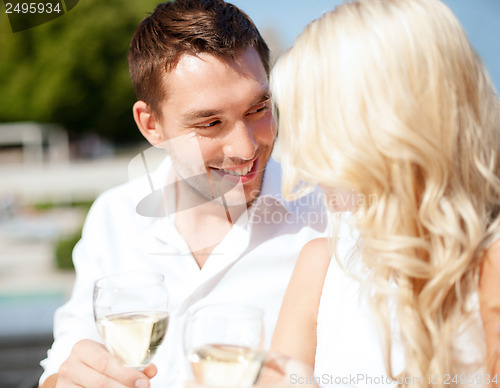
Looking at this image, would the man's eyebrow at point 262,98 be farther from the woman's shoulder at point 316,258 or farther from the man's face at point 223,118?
the woman's shoulder at point 316,258

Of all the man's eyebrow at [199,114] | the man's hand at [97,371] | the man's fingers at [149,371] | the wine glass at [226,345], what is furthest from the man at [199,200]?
the wine glass at [226,345]

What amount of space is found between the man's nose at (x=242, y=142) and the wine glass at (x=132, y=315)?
68cm

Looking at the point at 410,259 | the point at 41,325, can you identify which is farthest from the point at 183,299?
the point at 41,325

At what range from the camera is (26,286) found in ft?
31.0

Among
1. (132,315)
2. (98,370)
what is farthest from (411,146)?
(98,370)

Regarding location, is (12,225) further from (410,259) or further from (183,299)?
(410,259)

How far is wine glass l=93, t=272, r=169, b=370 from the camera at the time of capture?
138 cm

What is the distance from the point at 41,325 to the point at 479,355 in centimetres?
543

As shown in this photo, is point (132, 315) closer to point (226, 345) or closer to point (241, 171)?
point (226, 345)

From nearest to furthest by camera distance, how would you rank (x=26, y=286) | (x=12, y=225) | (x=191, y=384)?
(x=191, y=384)
(x=26, y=286)
(x=12, y=225)

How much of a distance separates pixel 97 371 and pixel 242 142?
2.78 feet

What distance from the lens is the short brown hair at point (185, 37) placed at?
2.04 meters

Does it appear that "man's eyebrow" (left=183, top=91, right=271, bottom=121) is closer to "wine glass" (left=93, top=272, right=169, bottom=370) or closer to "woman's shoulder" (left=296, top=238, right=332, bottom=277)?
"woman's shoulder" (left=296, top=238, right=332, bottom=277)

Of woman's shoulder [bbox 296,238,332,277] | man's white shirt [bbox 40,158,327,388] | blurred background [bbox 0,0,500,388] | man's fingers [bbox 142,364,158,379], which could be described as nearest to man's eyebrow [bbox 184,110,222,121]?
Result: man's white shirt [bbox 40,158,327,388]
